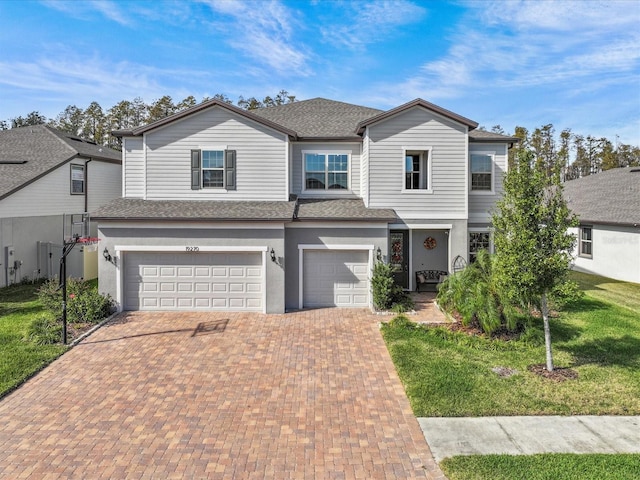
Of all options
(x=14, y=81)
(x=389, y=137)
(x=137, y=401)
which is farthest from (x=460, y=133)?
(x=14, y=81)

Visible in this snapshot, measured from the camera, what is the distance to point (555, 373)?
869 centimetres

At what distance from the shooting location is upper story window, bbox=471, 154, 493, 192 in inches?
628

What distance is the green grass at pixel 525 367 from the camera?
7.37 meters

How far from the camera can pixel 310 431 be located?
6.64m

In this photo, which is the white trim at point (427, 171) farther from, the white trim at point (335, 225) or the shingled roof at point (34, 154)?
the shingled roof at point (34, 154)

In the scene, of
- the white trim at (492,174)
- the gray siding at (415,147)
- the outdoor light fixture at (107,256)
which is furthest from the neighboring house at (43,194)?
the white trim at (492,174)

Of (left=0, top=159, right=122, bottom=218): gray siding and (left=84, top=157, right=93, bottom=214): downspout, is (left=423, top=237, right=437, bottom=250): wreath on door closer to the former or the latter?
(left=0, top=159, right=122, bottom=218): gray siding

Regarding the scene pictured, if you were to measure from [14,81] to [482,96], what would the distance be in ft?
85.5

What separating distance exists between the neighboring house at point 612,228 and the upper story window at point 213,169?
13537 millimetres

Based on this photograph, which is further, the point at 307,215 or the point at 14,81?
the point at 14,81

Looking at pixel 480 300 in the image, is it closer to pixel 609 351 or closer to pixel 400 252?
pixel 609 351

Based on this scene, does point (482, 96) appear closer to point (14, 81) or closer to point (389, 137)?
point (389, 137)

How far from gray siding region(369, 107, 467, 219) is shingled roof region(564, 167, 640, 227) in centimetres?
546

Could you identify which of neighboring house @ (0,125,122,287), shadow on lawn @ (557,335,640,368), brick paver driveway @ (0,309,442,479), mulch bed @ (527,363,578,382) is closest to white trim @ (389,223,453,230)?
brick paver driveway @ (0,309,442,479)
